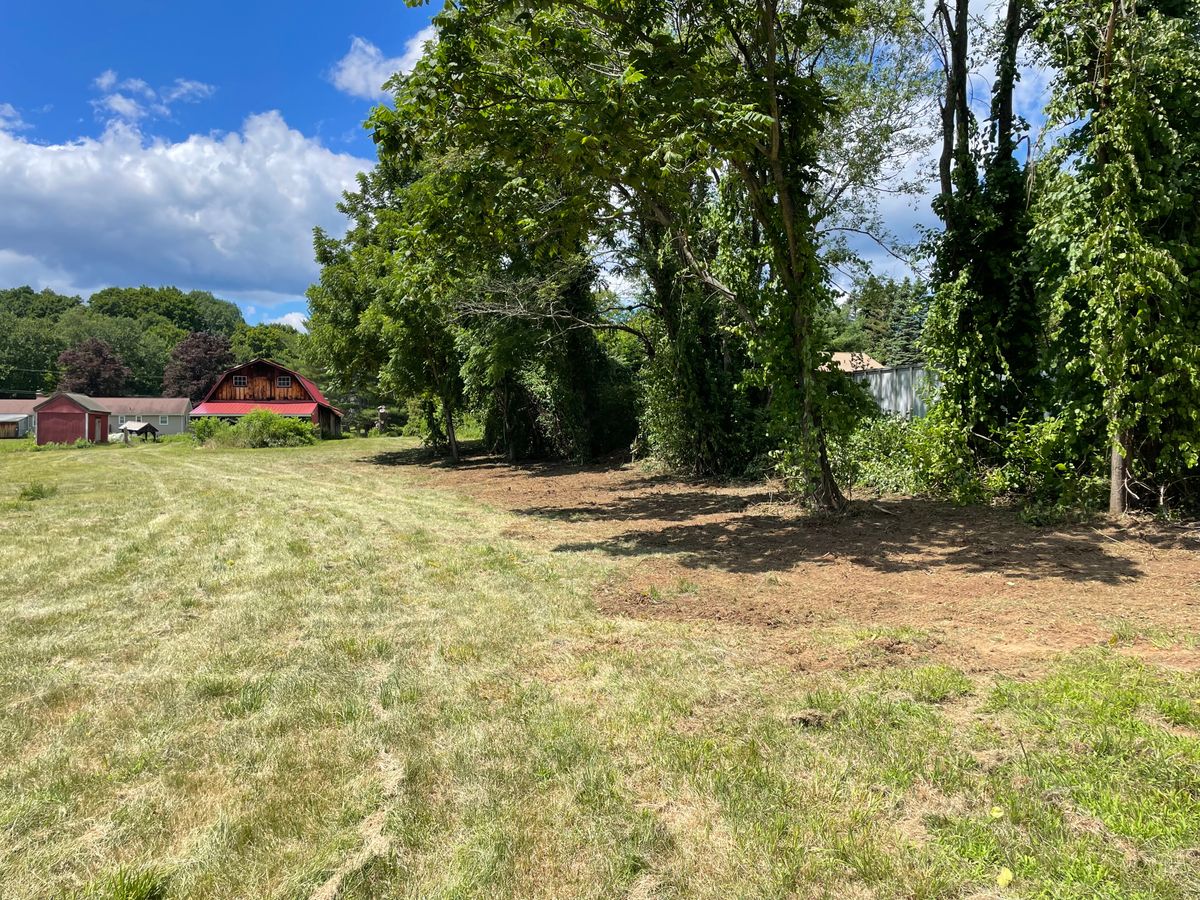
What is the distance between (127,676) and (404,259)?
6565mm

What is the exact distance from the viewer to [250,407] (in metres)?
47.8

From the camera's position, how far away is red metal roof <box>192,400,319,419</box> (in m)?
47.2

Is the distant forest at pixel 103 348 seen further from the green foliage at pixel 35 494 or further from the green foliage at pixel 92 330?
the green foliage at pixel 35 494

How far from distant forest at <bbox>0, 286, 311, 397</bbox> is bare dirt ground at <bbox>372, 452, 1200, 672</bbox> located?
5151cm

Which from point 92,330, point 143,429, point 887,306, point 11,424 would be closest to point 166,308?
point 92,330

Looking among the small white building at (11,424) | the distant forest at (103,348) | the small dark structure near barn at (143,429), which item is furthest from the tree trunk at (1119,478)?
the small white building at (11,424)

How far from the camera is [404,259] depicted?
Result: 9.12 m

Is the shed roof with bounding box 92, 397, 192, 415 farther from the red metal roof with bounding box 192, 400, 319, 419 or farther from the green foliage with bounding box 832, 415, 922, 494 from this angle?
the green foliage with bounding box 832, 415, 922, 494

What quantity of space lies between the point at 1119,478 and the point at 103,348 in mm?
88532

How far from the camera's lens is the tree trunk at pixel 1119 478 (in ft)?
23.3

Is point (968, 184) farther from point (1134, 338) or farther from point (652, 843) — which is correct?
point (652, 843)

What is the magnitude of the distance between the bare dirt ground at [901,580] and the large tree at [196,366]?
7450 cm

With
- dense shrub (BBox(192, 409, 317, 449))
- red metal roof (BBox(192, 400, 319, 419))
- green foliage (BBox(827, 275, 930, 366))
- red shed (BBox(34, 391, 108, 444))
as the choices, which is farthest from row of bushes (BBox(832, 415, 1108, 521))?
red shed (BBox(34, 391, 108, 444))

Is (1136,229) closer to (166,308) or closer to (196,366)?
(196,366)
